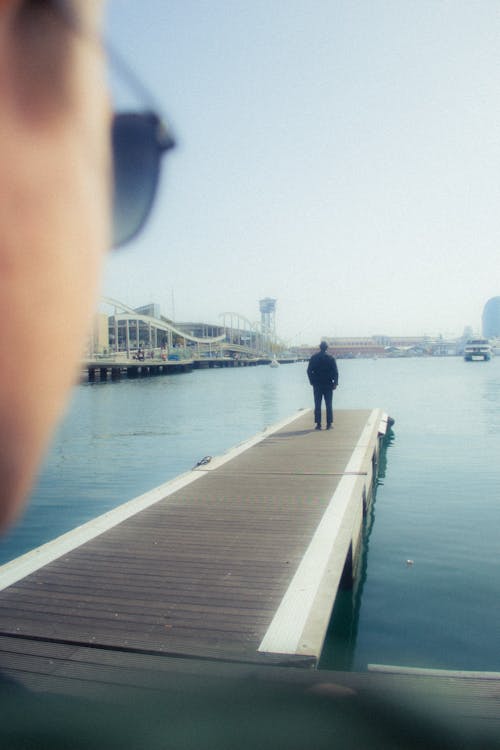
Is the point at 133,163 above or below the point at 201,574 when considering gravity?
above

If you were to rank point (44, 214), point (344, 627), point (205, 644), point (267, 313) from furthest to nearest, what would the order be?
point (267, 313) → point (344, 627) → point (205, 644) → point (44, 214)

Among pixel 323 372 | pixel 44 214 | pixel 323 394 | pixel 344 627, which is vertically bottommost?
pixel 344 627

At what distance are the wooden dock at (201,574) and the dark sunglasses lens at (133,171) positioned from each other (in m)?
3.99

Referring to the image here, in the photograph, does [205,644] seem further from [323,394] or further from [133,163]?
[323,394]

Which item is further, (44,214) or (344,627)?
(344,627)

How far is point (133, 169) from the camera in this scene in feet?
1.71

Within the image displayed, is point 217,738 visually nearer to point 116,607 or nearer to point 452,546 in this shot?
point 116,607

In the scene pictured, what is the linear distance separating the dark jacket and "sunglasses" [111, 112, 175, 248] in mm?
14488

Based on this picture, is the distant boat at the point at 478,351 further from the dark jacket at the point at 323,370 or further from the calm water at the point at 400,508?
the dark jacket at the point at 323,370

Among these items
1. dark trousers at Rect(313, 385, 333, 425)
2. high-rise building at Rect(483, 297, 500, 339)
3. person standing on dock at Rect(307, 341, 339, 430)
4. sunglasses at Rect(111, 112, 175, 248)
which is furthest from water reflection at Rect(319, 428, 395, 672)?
high-rise building at Rect(483, 297, 500, 339)

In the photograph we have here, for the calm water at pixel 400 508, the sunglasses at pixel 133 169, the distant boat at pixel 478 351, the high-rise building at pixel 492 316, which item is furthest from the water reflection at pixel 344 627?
the high-rise building at pixel 492 316

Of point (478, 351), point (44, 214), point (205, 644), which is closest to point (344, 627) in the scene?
point (205, 644)

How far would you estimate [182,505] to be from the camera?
27.8 ft

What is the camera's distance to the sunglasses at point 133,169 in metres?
0.48
